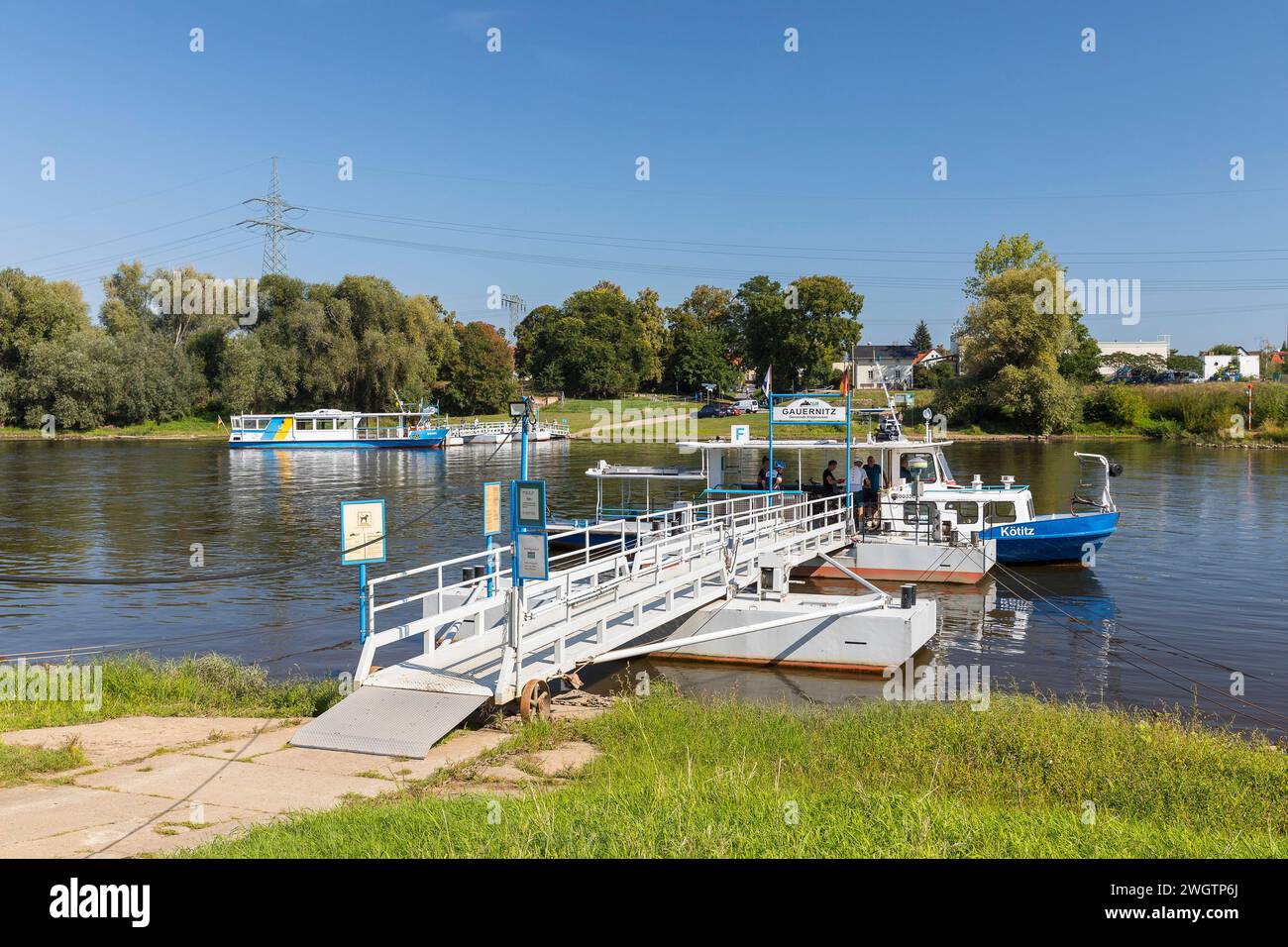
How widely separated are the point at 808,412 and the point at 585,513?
15.3 meters

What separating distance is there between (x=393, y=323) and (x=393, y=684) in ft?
297

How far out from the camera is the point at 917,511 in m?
27.1

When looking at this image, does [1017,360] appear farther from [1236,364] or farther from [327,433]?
A: [1236,364]

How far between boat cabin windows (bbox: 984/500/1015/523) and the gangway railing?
15.8 ft

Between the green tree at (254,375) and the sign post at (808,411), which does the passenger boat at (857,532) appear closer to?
the sign post at (808,411)

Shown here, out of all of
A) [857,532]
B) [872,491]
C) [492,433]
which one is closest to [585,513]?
[872,491]

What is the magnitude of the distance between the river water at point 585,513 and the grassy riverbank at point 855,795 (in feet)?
14.1

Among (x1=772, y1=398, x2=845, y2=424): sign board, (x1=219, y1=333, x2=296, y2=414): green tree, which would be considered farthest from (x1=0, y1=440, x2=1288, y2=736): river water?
(x1=219, y1=333, x2=296, y2=414): green tree

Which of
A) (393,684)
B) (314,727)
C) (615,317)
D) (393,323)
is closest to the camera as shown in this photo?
(314,727)

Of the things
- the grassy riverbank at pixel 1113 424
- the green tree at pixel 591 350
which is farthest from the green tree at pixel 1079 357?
the green tree at pixel 591 350
